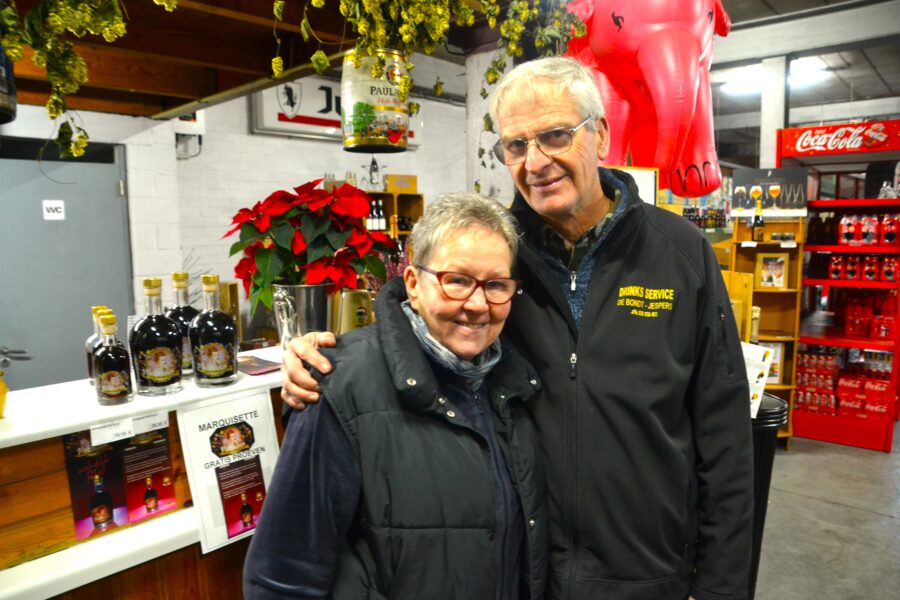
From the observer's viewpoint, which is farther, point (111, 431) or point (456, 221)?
point (111, 431)

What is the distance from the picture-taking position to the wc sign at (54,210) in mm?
4078

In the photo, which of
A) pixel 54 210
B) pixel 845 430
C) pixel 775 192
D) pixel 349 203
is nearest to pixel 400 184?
pixel 54 210

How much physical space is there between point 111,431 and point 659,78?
2431mm

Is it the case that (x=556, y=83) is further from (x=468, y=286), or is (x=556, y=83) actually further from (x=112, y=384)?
(x=112, y=384)

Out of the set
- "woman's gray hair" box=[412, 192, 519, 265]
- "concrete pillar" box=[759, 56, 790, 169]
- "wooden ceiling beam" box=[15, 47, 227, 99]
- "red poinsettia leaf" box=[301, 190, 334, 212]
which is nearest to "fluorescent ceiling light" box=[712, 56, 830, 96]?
"concrete pillar" box=[759, 56, 790, 169]

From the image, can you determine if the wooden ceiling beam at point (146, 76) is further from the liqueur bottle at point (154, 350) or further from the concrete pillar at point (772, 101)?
the concrete pillar at point (772, 101)

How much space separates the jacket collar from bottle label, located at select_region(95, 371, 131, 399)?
73cm

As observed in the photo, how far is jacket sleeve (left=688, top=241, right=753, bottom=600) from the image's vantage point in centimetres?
137

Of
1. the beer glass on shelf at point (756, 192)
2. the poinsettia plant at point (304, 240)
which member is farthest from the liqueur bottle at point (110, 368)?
the beer glass on shelf at point (756, 192)

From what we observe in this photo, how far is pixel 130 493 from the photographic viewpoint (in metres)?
1.52

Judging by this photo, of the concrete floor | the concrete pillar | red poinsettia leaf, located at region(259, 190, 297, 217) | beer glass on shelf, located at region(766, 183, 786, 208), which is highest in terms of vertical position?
the concrete pillar

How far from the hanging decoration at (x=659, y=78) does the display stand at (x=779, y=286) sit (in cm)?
243

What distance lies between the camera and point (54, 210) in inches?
162

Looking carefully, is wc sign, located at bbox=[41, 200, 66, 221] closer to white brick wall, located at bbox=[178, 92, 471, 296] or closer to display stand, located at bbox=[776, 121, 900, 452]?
white brick wall, located at bbox=[178, 92, 471, 296]
